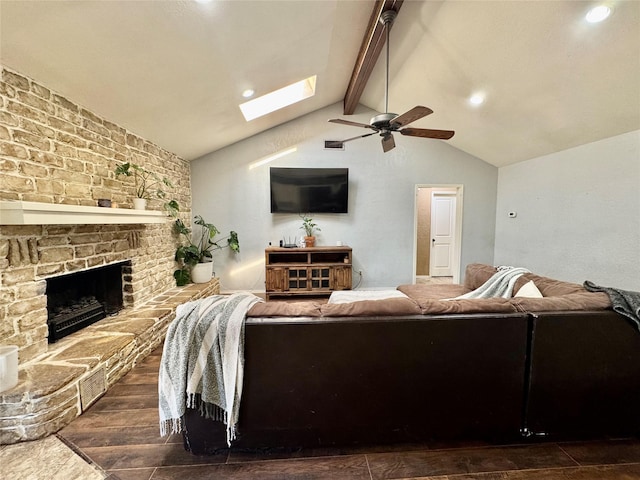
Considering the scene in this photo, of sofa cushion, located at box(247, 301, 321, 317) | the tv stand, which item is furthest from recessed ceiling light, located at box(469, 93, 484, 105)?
sofa cushion, located at box(247, 301, 321, 317)

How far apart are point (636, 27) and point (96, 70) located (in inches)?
168

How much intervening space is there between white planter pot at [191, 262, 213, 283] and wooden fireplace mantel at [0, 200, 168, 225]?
176 cm

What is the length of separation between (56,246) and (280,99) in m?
3.48

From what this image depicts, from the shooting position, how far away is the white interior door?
600 centimetres

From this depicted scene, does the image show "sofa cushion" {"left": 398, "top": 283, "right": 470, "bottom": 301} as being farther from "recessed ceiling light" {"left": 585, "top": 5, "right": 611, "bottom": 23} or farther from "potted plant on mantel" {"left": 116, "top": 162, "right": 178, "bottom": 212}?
"potted plant on mantel" {"left": 116, "top": 162, "right": 178, "bottom": 212}

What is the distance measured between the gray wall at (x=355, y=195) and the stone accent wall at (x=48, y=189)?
69.9 inches

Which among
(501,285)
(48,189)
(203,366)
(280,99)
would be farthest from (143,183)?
(501,285)

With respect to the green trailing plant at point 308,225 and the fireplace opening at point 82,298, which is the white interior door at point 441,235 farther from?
the fireplace opening at point 82,298

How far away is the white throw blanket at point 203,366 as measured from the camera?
141cm

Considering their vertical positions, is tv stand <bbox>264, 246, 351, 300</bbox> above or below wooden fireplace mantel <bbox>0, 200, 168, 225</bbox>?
below

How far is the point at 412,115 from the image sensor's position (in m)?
2.29

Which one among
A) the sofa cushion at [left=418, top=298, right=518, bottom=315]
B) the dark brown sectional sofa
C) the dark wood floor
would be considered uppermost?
the sofa cushion at [left=418, top=298, right=518, bottom=315]

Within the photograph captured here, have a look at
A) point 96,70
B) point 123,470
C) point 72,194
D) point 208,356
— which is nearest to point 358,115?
point 96,70

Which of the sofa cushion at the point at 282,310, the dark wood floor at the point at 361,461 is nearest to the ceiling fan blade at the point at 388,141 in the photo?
the sofa cushion at the point at 282,310
